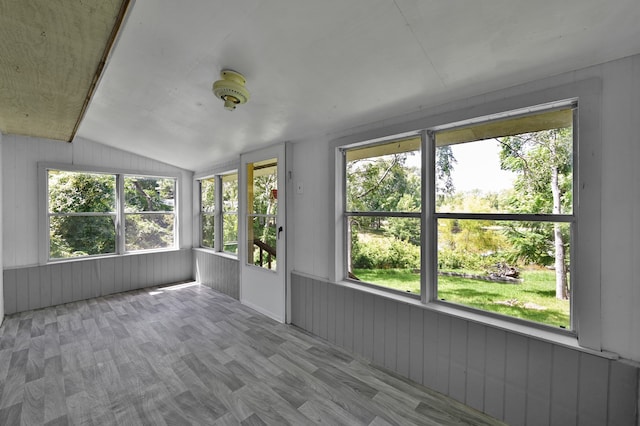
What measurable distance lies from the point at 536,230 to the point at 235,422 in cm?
229

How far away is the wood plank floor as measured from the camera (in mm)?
1682

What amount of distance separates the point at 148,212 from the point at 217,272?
1684 mm

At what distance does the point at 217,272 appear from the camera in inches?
169

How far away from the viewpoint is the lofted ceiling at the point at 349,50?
117 centimetres

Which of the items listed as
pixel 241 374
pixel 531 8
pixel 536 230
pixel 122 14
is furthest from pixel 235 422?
pixel 531 8

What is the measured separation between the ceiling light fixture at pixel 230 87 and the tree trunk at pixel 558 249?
6.91 feet

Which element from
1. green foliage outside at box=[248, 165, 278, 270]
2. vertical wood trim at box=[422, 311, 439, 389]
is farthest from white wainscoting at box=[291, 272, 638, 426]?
green foliage outside at box=[248, 165, 278, 270]

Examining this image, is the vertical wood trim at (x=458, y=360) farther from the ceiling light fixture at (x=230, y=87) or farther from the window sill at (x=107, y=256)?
the window sill at (x=107, y=256)

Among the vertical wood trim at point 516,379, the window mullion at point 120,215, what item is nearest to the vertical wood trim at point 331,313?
the vertical wood trim at point 516,379

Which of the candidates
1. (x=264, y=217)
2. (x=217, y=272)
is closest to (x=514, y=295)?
(x=264, y=217)

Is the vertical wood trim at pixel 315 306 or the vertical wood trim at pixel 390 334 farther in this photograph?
the vertical wood trim at pixel 315 306

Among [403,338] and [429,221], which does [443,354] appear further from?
[429,221]

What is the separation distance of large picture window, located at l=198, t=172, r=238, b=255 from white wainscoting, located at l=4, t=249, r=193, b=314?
67 centimetres

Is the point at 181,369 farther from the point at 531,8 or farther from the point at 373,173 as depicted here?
the point at 531,8
